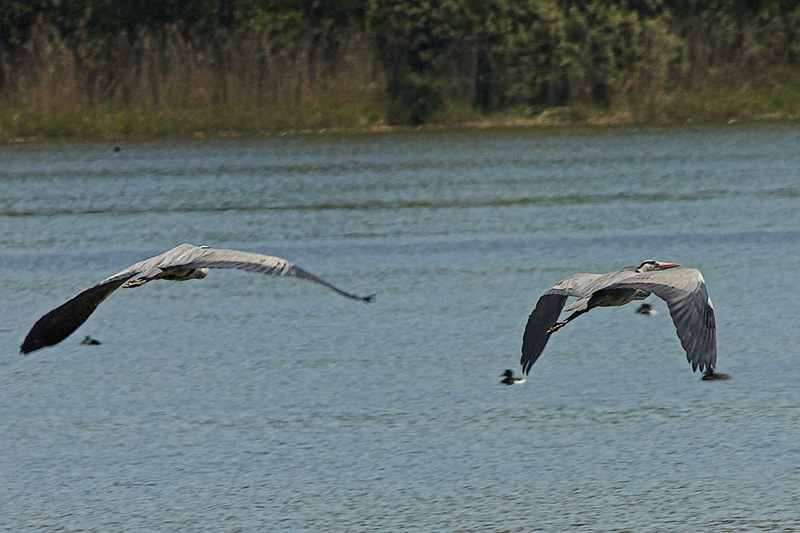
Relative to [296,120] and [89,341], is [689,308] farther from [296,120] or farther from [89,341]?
[296,120]

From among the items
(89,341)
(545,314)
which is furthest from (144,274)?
(89,341)

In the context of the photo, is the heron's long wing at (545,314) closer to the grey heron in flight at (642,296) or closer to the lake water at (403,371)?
the grey heron in flight at (642,296)

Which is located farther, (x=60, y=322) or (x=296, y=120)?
(x=296, y=120)

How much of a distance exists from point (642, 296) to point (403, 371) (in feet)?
8.38

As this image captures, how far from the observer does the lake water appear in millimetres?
6871

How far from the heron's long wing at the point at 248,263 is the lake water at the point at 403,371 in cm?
126

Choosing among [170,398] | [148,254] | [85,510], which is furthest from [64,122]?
[85,510]

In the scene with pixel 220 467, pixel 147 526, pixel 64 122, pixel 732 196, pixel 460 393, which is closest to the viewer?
pixel 147 526

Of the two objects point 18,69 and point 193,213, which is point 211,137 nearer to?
point 18,69

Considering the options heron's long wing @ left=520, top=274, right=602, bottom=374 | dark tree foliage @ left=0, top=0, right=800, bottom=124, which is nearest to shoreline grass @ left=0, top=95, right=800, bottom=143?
dark tree foliage @ left=0, top=0, right=800, bottom=124

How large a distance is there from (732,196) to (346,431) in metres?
9.50

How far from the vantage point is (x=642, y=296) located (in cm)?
677

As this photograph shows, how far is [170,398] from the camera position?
28.3 ft

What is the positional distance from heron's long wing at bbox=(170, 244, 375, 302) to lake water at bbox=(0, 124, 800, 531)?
1.26 metres
